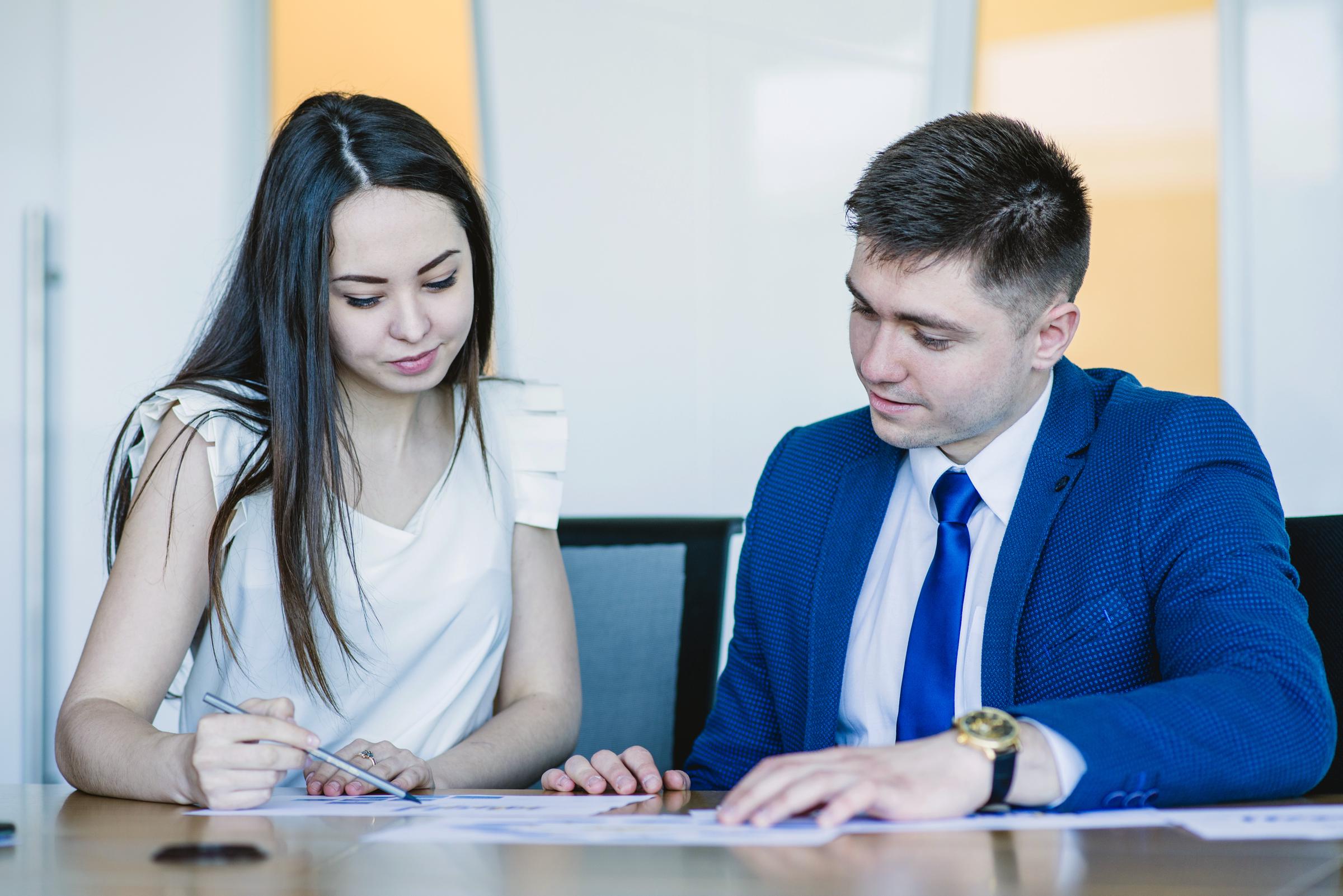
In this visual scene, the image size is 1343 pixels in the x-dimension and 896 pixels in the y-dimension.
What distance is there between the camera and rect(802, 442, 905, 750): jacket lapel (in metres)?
1.51

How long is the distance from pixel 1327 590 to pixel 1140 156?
1847 mm

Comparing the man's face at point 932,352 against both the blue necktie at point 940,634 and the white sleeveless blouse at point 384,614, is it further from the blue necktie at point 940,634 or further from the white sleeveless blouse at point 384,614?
the white sleeveless blouse at point 384,614

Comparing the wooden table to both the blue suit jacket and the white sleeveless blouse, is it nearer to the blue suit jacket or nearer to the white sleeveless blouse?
the blue suit jacket

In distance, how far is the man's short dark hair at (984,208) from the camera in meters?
1.43

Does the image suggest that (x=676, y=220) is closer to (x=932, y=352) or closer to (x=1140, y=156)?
(x=1140, y=156)

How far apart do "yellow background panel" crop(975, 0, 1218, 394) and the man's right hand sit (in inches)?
80.9

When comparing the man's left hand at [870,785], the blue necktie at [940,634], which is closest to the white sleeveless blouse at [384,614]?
the blue necktie at [940,634]

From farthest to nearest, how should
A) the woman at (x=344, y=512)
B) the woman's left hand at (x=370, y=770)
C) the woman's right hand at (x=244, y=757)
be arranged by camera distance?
the woman at (x=344, y=512), the woman's left hand at (x=370, y=770), the woman's right hand at (x=244, y=757)

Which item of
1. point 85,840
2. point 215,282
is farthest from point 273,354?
point 85,840

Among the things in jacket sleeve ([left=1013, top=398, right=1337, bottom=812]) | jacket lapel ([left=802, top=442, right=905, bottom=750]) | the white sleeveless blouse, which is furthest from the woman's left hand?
jacket sleeve ([left=1013, top=398, right=1337, bottom=812])

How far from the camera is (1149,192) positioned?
298cm

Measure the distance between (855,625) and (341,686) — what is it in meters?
0.69

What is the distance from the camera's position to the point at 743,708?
64.8 inches

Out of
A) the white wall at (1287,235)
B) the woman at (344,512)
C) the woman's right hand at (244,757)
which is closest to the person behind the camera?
the woman's right hand at (244,757)
